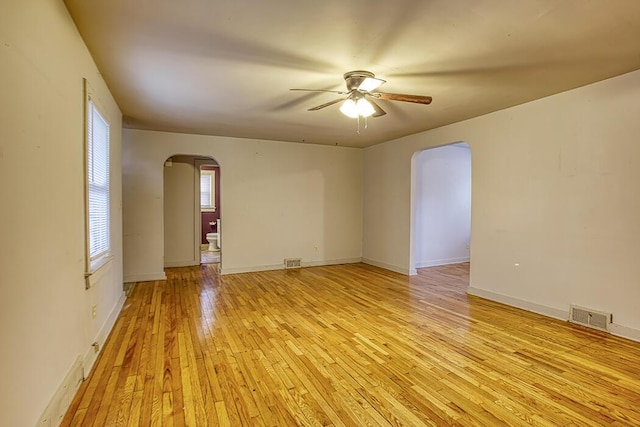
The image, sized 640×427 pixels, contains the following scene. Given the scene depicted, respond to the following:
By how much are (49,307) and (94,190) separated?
1392 mm

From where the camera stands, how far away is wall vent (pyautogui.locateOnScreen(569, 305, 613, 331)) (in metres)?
3.18

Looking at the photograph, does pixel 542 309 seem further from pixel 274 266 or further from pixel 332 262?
pixel 274 266

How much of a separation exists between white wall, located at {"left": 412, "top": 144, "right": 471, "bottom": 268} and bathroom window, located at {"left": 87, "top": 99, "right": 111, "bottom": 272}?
4962 mm

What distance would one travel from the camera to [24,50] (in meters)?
1.52

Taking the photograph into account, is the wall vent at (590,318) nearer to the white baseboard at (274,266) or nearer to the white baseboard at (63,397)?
the white baseboard at (274,266)

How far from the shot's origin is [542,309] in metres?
3.72

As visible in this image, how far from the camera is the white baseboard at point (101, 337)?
2416 millimetres

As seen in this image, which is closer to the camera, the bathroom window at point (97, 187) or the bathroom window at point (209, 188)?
the bathroom window at point (97, 187)

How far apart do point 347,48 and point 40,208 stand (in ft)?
7.23

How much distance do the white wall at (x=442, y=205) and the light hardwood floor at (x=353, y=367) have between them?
2405 millimetres

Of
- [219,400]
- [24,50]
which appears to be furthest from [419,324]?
[24,50]

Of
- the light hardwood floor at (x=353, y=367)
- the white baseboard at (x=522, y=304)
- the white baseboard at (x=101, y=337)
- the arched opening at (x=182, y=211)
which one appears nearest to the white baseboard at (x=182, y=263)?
the arched opening at (x=182, y=211)

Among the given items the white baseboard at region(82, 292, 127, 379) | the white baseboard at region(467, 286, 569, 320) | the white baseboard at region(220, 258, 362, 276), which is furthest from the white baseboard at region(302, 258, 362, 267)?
the white baseboard at region(82, 292, 127, 379)

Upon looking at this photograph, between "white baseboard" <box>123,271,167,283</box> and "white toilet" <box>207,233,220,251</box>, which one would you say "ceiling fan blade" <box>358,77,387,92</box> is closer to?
"white baseboard" <box>123,271,167,283</box>
